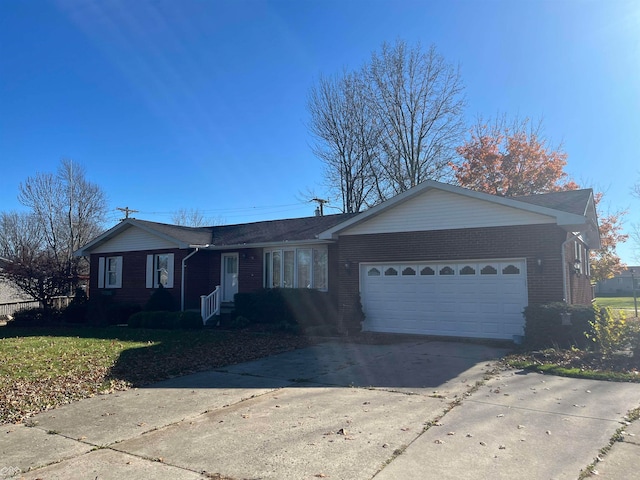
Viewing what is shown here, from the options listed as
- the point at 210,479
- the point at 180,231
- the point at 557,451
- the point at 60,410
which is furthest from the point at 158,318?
the point at 557,451

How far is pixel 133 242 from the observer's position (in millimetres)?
21062

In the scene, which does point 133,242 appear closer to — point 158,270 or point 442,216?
point 158,270

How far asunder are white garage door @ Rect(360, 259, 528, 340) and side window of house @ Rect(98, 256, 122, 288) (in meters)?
12.9

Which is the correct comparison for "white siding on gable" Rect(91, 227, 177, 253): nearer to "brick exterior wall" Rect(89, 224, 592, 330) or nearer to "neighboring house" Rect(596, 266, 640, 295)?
"brick exterior wall" Rect(89, 224, 592, 330)

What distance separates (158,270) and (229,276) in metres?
3.37

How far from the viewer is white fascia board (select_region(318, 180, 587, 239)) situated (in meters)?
11.1

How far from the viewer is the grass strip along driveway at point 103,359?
7.32 m

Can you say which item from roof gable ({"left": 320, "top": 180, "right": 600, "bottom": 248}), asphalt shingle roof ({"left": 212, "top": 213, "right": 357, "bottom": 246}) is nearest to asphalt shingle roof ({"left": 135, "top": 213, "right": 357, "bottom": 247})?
asphalt shingle roof ({"left": 212, "top": 213, "right": 357, "bottom": 246})

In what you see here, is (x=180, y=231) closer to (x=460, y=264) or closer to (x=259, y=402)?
(x=460, y=264)

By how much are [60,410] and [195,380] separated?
2.27 metres

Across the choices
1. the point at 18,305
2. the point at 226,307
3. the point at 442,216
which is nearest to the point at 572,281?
the point at 442,216

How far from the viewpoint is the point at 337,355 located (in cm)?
1070

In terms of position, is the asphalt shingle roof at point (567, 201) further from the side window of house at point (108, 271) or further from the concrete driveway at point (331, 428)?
the side window of house at point (108, 271)

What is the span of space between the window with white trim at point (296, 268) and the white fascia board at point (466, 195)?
7.12 feet
